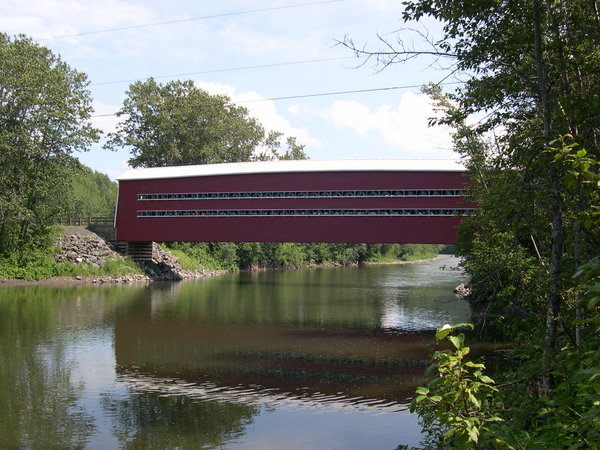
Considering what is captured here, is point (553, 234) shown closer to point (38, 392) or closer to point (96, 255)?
point (38, 392)

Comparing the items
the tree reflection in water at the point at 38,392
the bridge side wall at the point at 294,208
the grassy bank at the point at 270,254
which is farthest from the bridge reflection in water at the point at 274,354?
the grassy bank at the point at 270,254

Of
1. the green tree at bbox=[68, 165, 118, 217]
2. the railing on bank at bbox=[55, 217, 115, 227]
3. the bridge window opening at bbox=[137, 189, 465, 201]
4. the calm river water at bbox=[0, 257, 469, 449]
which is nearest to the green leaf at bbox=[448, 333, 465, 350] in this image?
the calm river water at bbox=[0, 257, 469, 449]

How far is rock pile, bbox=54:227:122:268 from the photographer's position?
98.0 feet

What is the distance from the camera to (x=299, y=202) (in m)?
23.8

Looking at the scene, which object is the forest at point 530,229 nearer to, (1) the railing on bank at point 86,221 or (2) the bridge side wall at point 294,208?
(2) the bridge side wall at point 294,208

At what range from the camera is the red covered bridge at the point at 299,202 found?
71.4 ft

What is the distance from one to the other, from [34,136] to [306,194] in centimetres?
1333

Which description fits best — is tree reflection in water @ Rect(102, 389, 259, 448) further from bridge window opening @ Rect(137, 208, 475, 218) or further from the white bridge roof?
the white bridge roof

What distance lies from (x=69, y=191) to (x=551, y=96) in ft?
88.6

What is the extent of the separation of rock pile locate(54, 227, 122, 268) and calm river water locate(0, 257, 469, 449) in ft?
27.7

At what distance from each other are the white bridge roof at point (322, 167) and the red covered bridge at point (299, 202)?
0.04 meters

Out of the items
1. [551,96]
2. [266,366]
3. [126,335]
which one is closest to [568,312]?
[551,96]

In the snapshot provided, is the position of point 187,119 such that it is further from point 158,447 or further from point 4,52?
point 158,447

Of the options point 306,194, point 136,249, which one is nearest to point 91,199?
point 136,249
